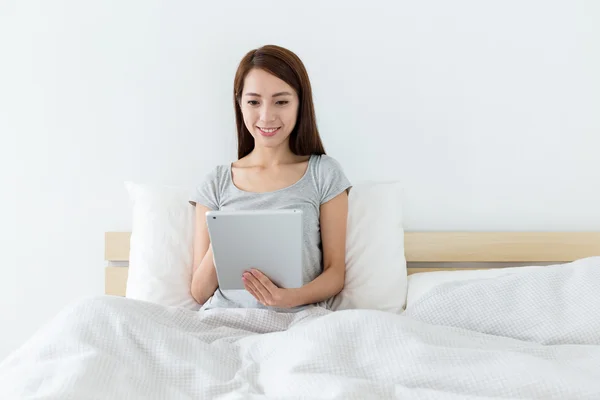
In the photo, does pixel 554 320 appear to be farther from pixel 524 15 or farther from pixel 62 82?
pixel 62 82

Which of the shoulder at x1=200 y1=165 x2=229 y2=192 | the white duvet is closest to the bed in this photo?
the white duvet

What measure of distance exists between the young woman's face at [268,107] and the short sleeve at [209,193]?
7.0 inches

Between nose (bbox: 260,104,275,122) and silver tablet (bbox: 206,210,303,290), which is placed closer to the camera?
silver tablet (bbox: 206,210,303,290)

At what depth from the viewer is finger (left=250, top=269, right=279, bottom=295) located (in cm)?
145

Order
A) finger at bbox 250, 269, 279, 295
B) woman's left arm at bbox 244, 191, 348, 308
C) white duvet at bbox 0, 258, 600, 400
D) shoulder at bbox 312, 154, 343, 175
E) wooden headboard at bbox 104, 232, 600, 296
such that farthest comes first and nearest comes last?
1. wooden headboard at bbox 104, 232, 600, 296
2. shoulder at bbox 312, 154, 343, 175
3. woman's left arm at bbox 244, 191, 348, 308
4. finger at bbox 250, 269, 279, 295
5. white duvet at bbox 0, 258, 600, 400

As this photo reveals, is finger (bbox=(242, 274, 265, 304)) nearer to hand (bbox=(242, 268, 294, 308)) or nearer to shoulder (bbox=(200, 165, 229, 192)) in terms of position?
hand (bbox=(242, 268, 294, 308))

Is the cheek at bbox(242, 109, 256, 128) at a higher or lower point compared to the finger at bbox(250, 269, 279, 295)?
higher

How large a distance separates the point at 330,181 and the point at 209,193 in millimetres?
332

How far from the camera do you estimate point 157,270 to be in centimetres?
179

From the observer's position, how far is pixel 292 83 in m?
1.69

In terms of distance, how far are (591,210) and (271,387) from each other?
1.40 m

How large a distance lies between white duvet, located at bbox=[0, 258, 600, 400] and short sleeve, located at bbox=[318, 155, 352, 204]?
1.22 ft

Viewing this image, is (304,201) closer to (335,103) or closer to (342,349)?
(335,103)

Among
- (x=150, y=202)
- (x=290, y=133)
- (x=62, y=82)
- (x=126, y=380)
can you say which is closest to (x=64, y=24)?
(x=62, y=82)
